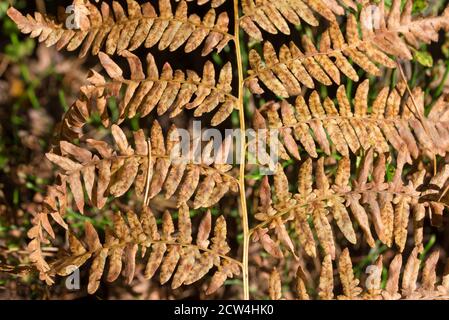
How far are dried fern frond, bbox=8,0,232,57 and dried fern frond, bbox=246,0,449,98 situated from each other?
0.21 m

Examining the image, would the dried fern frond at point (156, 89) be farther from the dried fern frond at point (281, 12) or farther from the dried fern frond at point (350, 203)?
the dried fern frond at point (350, 203)

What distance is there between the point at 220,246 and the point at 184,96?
495 mm

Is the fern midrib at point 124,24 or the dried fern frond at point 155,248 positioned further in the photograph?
the fern midrib at point 124,24

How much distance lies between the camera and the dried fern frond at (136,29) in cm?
200

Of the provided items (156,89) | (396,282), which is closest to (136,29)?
(156,89)

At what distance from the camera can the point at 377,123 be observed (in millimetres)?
1952

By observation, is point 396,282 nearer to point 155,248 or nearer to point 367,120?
point 367,120

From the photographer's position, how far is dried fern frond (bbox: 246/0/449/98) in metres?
1.92

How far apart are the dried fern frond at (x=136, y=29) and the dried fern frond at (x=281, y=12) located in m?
0.09

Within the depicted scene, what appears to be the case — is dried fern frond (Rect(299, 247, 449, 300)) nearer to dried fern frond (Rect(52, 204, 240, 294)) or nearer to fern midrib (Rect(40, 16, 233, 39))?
dried fern frond (Rect(52, 204, 240, 294))

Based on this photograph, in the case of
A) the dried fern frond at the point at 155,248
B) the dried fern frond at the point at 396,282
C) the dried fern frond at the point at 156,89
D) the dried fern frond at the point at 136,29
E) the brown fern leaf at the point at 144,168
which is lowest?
the dried fern frond at the point at 396,282

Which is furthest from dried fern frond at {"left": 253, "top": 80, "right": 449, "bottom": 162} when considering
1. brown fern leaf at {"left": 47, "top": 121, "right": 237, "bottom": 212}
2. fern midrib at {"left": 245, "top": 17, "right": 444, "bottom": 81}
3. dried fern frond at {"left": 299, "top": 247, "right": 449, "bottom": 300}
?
dried fern frond at {"left": 299, "top": 247, "right": 449, "bottom": 300}

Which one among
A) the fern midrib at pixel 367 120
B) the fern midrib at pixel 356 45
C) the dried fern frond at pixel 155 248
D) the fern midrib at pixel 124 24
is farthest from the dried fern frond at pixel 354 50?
the dried fern frond at pixel 155 248
